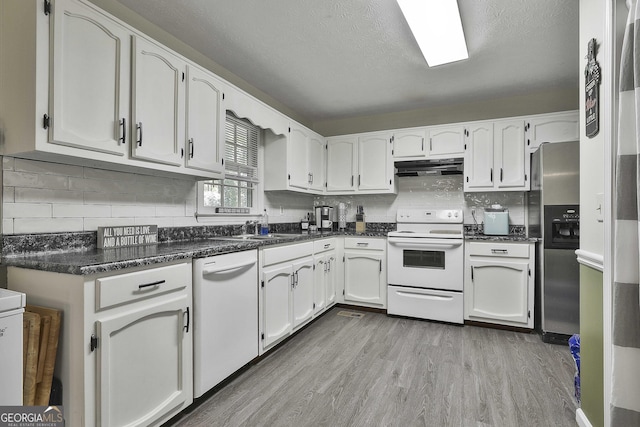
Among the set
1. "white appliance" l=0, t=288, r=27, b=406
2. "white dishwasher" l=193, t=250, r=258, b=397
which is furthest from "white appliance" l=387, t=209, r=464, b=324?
"white appliance" l=0, t=288, r=27, b=406

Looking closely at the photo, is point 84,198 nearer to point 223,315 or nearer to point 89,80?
point 89,80

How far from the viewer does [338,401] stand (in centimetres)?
192

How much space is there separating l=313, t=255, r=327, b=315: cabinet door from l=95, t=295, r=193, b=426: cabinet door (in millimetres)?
1591

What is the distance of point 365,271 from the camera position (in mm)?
3674

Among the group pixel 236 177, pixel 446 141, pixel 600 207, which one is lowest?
pixel 600 207

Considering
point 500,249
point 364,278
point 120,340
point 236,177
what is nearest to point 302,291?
point 364,278

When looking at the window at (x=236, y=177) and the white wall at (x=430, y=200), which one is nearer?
the window at (x=236, y=177)

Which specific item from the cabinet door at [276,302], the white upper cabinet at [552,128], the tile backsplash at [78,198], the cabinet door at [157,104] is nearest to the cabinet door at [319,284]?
the cabinet door at [276,302]

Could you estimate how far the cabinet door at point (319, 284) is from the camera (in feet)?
10.5

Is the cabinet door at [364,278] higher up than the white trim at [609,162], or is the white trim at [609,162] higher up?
the white trim at [609,162]

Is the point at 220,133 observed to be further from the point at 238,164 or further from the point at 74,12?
the point at 74,12

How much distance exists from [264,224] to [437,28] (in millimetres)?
2263

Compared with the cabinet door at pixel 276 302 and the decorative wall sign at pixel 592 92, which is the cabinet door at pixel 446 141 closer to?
the decorative wall sign at pixel 592 92

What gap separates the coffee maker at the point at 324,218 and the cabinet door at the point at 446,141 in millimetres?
1409
